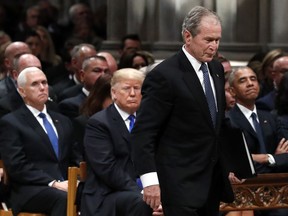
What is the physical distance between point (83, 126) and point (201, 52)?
3.14 meters

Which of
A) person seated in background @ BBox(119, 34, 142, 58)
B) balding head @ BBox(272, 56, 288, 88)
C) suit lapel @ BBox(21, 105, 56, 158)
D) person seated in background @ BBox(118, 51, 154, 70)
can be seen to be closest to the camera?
suit lapel @ BBox(21, 105, 56, 158)

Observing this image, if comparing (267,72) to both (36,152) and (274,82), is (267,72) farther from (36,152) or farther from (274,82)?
(36,152)

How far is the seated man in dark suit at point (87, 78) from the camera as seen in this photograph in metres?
12.1

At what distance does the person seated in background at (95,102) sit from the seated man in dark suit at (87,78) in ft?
5.11

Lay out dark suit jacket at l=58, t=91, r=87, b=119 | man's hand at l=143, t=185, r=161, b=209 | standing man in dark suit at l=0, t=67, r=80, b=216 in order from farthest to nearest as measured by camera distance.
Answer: dark suit jacket at l=58, t=91, r=87, b=119 → standing man in dark suit at l=0, t=67, r=80, b=216 → man's hand at l=143, t=185, r=161, b=209

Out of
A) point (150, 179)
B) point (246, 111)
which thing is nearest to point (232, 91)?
point (246, 111)

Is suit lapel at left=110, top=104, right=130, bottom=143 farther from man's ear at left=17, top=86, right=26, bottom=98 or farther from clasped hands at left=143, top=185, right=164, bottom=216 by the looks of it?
clasped hands at left=143, top=185, right=164, bottom=216

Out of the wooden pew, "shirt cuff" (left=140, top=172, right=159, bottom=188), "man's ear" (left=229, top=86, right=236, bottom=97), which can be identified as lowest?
the wooden pew

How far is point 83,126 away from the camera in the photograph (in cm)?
1041

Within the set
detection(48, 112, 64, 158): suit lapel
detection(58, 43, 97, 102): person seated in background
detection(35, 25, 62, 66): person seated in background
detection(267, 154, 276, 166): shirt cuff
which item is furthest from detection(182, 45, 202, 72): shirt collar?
detection(35, 25, 62, 66): person seated in background

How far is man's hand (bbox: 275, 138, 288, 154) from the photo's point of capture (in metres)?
10.2

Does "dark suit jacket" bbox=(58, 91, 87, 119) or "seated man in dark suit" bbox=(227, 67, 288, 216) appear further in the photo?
"dark suit jacket" bbox=(58, 91, 87, 119)


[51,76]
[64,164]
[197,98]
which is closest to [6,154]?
[64,164]

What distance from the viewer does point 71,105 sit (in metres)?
12.1
